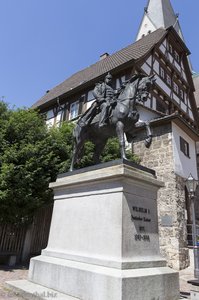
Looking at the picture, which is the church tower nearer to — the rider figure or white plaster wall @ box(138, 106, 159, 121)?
white plaster wall @ box(138, 106, 159, 121)

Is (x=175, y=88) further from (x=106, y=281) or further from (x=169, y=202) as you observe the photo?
(x=106, y=281)

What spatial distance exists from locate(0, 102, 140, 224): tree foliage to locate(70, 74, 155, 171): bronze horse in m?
4.15

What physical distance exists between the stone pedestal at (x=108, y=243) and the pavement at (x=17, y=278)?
20.1 inches

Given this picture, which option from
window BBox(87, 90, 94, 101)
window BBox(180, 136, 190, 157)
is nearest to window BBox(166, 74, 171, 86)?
window BBox(87, 90, 94, 101)

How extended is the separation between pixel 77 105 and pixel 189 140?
323 inches

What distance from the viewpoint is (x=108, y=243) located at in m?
4.19

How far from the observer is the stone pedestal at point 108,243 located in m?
3.89

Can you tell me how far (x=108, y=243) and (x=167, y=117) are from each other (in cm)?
1007

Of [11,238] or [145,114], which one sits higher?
[145,114]

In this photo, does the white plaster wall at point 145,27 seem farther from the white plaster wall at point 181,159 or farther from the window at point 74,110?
the white plaster wall at point 181,159

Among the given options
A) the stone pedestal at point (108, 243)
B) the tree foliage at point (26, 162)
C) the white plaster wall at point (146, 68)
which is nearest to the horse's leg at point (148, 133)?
the stone pedestal at point (108, 243)

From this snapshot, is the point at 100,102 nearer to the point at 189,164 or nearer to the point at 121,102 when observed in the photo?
the point at 121,102

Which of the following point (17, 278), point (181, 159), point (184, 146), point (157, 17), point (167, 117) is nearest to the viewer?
point (17, 278)

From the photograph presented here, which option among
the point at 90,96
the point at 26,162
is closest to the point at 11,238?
the point at 26,162
